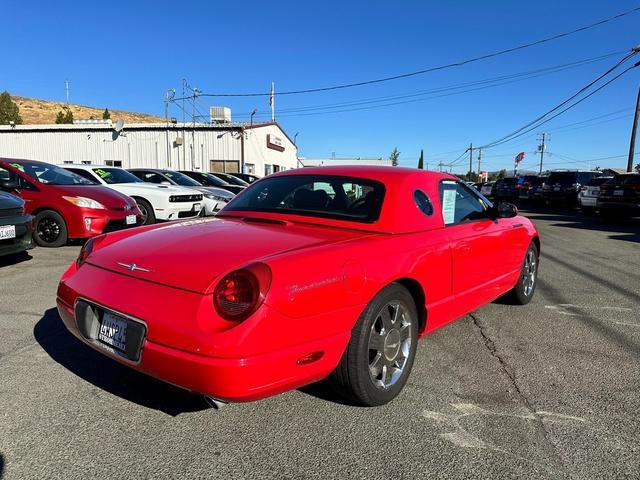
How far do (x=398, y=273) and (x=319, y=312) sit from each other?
2.22 feet

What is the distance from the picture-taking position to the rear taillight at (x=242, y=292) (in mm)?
2211

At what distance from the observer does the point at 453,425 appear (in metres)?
2.67

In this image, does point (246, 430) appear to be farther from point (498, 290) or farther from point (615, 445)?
point (498, 290)

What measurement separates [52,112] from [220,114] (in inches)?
2900

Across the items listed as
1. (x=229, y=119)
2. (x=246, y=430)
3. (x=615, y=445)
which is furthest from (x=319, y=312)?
(x=229, y=119)

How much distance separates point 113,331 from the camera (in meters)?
2.52

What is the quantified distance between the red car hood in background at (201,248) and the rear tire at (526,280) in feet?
8.95

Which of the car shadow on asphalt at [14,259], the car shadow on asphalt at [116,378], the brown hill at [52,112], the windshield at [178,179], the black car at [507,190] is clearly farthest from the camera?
the brown hill at [52,112]

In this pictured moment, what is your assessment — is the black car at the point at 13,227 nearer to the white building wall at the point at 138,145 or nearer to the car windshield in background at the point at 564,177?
the car windshield in background at the point at 564,177

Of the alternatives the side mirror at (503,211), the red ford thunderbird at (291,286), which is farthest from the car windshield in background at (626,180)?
the red ford thunderbird at (291,286)

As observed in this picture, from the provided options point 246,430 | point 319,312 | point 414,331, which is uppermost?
point 319,312

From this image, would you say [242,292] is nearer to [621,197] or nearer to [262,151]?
[621,197]

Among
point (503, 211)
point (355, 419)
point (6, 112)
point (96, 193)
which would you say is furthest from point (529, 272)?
point (6, 112)

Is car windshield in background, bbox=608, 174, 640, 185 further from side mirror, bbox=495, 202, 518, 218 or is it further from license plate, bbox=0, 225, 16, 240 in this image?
license plate, bbox=0, 225, 16, 240
